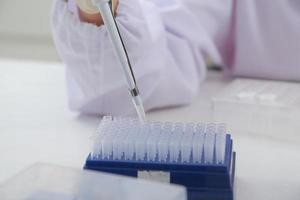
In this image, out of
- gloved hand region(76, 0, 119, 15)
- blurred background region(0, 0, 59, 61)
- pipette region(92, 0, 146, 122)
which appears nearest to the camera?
pipette region(92, 0, 146, 122)

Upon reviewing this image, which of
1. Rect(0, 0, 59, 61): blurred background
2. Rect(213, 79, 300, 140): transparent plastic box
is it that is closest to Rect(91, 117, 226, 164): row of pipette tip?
Rect(213, 79, 300, 140): transparent plastic box

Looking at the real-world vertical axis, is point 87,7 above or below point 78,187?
above

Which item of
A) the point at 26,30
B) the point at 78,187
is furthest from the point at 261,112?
the point at 26,30

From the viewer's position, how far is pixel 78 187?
39 cm

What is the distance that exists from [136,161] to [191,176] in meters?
0.05

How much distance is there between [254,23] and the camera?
2.51 feet

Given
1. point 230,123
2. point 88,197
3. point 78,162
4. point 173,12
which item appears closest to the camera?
point 88,197

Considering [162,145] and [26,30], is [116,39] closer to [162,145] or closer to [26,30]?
[162,145]

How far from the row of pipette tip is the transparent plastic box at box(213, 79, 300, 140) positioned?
0.15 metres

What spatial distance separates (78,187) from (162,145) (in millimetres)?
84

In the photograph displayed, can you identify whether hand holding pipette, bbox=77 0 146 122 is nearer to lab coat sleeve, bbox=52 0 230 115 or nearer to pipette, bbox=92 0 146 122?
pipette, bbox=92 0 146 122

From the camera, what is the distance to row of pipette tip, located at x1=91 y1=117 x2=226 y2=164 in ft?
1.41

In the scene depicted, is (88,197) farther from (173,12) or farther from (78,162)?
(173,12)

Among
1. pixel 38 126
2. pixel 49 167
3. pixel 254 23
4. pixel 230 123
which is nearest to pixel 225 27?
pixel 254 23
